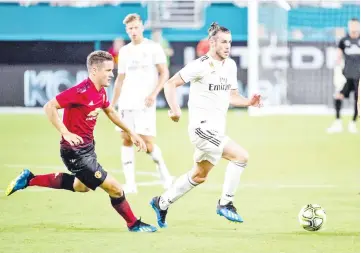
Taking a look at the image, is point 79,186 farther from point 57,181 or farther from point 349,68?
point 349,68

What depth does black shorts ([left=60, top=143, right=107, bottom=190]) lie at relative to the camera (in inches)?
340

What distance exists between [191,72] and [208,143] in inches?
26.7

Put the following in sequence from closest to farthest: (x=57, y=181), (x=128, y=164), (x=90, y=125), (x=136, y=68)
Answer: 1. (x=90, y=125)
2. (x=57, y=181)
3. (x=128, y=164)
4. (x=136, y=68)

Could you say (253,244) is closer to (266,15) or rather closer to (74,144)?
(74,144)


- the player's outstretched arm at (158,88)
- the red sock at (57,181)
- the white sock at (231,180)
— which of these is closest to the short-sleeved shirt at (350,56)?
the player's outstretched arm at (158,88)

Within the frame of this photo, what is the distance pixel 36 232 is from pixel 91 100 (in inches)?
49.9

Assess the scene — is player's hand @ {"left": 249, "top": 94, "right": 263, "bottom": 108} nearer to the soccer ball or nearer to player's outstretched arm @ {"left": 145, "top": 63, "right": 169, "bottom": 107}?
the soccer ball

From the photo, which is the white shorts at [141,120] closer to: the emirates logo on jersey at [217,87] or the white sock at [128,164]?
the white sock at [128,164]

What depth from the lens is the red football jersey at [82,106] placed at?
8516mm

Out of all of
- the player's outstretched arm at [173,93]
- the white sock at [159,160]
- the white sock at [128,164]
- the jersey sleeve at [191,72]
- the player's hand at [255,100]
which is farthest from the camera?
the white sock at [159,160]

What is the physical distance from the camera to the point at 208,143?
9.20 meters

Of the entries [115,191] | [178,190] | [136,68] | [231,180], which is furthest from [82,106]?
[136,68]

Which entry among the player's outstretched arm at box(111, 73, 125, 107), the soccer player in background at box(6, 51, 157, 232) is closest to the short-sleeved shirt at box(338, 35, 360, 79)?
the player's outstretched arm at box(111, 73, 125, 107)

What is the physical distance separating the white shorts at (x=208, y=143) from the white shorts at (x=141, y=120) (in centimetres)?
234
